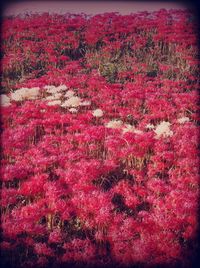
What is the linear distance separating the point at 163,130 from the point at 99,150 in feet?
4.79

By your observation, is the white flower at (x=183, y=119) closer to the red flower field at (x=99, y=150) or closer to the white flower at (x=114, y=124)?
the red flower field at (x=99, y=150)

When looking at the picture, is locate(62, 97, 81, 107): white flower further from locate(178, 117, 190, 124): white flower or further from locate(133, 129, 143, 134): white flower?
locate(178, 117, 190, 124): white flower

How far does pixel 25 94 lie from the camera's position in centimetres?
885

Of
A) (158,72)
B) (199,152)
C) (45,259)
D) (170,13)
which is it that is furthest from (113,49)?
(45,259)

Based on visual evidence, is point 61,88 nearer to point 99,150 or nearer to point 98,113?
point 98,113

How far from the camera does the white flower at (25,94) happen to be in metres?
8.68

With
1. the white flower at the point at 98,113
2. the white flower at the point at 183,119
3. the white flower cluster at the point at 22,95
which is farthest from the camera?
the white flower cluster at the point at 22,95

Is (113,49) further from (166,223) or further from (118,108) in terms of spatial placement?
(166,223)

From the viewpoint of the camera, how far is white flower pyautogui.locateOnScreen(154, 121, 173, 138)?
7082 mm

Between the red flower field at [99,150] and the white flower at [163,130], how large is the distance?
25 mm

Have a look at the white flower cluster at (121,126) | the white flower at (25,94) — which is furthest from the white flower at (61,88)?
the white flower cluster at (121,126)

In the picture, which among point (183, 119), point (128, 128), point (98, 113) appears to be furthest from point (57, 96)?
point (183, 119)

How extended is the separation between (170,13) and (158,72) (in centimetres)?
446

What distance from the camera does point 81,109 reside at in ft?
27.9
